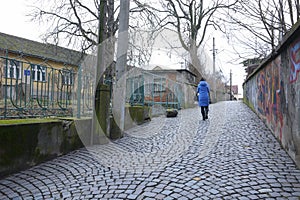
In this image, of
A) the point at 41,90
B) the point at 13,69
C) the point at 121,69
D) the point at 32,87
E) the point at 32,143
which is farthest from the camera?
the point at 121,69

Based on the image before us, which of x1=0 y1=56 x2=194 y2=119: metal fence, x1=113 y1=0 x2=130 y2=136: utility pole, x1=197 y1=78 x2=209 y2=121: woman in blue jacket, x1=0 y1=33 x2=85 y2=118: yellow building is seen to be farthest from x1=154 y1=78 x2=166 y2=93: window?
x1=0 y1=33 x2=85 y2=118: yellow building

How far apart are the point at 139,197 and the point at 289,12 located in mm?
3569

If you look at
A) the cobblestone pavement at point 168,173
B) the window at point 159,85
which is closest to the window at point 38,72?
the cobblestone pavement at point 168,173

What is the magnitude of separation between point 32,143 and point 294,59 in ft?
15.6

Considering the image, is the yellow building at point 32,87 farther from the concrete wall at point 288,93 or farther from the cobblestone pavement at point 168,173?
the concrete wall at point 288,93

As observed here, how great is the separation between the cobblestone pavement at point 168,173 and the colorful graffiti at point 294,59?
1.48 meters

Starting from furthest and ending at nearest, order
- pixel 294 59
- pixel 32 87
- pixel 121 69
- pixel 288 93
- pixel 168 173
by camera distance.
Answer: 1. pixel 121 69
2. pixel 32 87
3. pixel 288 93
4. pixel 294 59
5. pixel 168 173

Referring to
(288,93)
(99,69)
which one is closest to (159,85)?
(99,69)

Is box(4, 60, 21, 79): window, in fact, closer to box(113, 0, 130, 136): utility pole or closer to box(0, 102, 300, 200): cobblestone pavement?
box(0, 102, 300, 200): cobblestone pavement

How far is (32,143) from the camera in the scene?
4398mm

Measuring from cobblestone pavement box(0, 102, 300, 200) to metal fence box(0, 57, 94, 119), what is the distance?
1231 mm

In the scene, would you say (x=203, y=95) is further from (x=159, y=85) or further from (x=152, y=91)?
(x=159, y=85)

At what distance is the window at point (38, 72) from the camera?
524 cm

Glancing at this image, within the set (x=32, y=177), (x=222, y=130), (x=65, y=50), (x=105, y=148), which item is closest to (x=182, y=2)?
(x=65, y=50)
